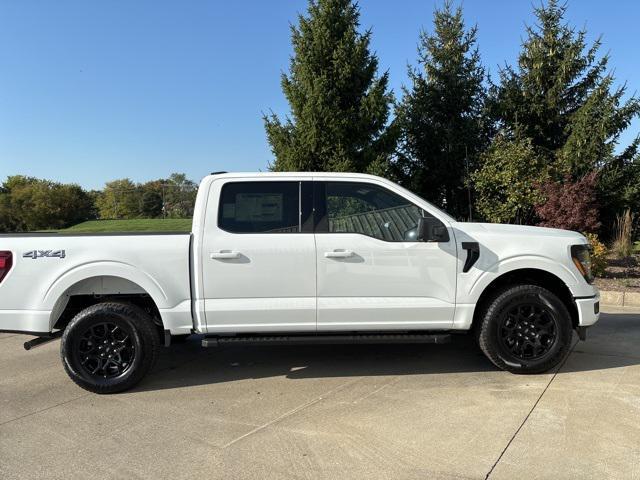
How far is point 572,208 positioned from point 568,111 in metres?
5.48

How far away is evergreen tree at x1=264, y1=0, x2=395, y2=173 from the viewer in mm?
12484

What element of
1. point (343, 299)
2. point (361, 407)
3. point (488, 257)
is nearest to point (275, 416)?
point (361, 407)

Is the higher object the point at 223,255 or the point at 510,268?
the point at 223,255

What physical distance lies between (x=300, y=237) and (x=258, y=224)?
1.33ft

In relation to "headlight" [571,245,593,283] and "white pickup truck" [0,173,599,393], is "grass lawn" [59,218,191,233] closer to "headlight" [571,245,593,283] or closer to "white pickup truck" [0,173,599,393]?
"white pickup truck" [0,173,599,393]

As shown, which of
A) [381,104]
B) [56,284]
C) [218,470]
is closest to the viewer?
[218,470]

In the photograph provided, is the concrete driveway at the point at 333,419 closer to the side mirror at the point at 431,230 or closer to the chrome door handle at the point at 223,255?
the chrome door handle at the point at 223,255

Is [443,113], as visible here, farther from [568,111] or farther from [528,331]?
[528,331]

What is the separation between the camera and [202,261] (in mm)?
4270

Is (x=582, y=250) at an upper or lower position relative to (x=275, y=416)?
upper

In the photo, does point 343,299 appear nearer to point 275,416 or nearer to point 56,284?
point 275,416

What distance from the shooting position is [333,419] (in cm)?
370

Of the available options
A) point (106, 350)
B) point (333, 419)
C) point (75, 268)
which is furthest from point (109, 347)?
point (333, 419)

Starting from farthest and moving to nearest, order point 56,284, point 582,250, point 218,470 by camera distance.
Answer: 1. point 582,250
2. point 56,284
3. point 218,470
